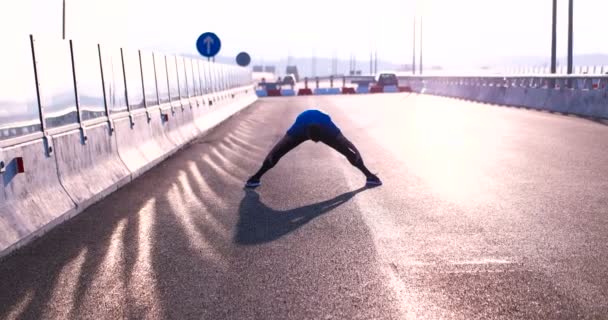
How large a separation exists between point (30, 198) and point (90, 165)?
203 cm

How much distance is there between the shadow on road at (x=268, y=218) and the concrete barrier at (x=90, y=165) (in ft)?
6.45

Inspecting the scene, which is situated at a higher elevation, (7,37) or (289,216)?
(7,37)

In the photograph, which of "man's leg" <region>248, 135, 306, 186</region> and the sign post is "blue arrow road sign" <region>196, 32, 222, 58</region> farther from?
"man's leg" <region>248, 135, 306, 186</region>

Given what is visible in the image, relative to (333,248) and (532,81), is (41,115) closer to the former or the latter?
(333,248)

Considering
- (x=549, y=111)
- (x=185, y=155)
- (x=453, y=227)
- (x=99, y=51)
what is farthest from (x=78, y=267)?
(x=549, y=111)

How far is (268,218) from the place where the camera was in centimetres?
705

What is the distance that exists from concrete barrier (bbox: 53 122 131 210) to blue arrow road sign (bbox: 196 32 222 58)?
13710 mm

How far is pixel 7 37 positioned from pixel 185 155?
22.1 feet

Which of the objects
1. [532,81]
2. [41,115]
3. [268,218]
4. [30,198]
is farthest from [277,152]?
[532,81]

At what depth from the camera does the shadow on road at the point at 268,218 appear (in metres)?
6.21

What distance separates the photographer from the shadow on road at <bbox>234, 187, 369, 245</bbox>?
20.4ft

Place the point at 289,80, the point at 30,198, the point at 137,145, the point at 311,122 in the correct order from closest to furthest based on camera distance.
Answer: the point at 30,198, the point at 311,122, the point at 137,145, the point at 289,80

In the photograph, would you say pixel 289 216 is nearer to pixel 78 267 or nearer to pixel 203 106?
pixel 78 267

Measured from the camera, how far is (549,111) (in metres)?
24.3
